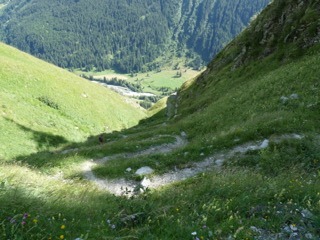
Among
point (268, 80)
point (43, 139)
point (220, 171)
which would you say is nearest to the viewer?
point (220, 171)

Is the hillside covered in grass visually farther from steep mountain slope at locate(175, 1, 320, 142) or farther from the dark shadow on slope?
the dark shadow on slope

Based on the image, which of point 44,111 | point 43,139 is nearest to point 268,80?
point 43,139

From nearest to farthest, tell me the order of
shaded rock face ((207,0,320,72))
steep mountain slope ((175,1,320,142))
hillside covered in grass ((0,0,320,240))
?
1. hillside covered in grass ((0,0,320,240))
2. steep mountain slope ((175,1,320,142))
3. shaded rock face ((207,0,320,72))

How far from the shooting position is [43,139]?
48781 mm

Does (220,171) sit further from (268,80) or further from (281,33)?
(281,33)

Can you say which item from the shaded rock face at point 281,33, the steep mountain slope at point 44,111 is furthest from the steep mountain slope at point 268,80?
the steep mountain slope at point 44,111

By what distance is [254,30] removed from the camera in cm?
6266

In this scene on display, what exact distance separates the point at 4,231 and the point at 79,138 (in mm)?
52155

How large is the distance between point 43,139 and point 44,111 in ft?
44.0

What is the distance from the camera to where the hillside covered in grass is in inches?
339

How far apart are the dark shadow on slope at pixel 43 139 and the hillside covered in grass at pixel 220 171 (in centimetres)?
554

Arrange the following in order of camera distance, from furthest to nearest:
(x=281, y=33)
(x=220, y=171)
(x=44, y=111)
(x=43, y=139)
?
(x=44, y=111)
(x=281, y=33)
(x=43, y=139)
(x=220, y=171)

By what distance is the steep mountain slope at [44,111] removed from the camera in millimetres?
Answer: 46312

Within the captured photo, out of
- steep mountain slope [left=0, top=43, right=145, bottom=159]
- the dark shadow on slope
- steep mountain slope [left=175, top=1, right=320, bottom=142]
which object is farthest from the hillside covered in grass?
steep mountain slope [left=0, top=43, right=145, bottom=159]
